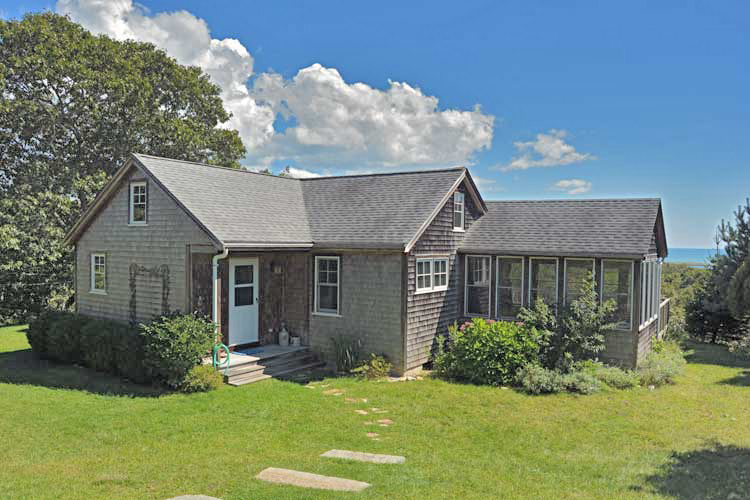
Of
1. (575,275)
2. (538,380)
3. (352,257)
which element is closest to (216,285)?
(352,257)

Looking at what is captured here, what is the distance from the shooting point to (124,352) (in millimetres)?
12672

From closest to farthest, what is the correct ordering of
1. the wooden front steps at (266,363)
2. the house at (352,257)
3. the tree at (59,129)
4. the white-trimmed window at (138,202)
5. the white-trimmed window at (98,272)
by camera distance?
the wooden front steps at (266,363) < the house at (352,257) < the white-trimmed window at (138,202) < the white-trimmed window at (98,272) < the tree at (59,129)

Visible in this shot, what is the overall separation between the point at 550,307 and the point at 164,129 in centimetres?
2148

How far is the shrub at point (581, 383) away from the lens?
12.3 m

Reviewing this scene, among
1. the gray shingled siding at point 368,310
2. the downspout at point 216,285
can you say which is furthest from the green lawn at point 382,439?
the downspout at point 216,285

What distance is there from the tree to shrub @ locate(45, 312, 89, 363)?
360 inches

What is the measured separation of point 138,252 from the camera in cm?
1448

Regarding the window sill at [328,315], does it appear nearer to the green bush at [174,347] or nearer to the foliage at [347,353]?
the foliage at [347,353]

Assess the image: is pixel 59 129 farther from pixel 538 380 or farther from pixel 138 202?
pixel 538 380

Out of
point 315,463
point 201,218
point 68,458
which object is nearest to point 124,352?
point 201,218

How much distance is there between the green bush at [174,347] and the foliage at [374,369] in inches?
150

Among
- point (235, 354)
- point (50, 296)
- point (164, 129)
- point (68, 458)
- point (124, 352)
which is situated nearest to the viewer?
point (68, 458)

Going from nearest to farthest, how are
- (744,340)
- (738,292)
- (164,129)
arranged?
(738,292), (744,340), (164,129)

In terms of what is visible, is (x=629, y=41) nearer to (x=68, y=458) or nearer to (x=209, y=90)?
(x=68, y=458)
